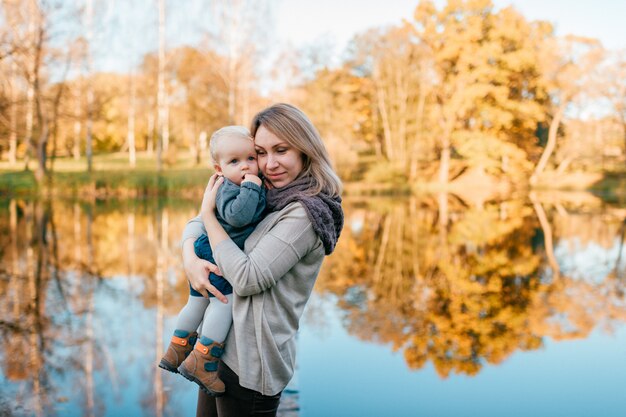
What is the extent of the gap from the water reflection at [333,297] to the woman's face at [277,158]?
Result: 7.91ft

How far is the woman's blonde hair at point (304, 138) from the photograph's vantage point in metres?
1.72

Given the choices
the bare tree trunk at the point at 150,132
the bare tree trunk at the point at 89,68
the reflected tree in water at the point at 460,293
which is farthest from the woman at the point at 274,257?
the bare tree trunk at the point at 150,132

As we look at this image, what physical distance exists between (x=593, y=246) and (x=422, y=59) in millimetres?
20632

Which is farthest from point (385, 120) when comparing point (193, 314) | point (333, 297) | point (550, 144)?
point (193, 314)

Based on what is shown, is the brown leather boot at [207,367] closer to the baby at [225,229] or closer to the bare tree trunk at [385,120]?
the baby at [225,229]

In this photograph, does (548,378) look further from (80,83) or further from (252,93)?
(80,83)

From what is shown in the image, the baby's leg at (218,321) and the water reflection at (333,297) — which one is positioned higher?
the baby's leg at (218,321)

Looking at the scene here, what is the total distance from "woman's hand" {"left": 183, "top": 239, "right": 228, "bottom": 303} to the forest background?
61.6 ft

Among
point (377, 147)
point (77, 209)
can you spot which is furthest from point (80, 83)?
point (377, 147)

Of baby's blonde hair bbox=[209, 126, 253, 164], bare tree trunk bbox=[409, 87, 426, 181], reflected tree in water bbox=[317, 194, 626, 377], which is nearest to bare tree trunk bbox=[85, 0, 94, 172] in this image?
reflected tree in water bbox=[317, 194, 626, 377]

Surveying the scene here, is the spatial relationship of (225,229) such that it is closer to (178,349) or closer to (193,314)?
(193,314)

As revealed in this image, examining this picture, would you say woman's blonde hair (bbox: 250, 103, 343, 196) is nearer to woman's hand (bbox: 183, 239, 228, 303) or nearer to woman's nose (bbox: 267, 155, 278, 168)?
woman's nose (bbox: 267, 155, 278, 168)

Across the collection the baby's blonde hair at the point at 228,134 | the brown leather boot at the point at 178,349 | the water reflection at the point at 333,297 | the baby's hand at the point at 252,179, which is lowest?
the water reflection at the point at 333,297

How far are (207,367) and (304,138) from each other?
0.79m
